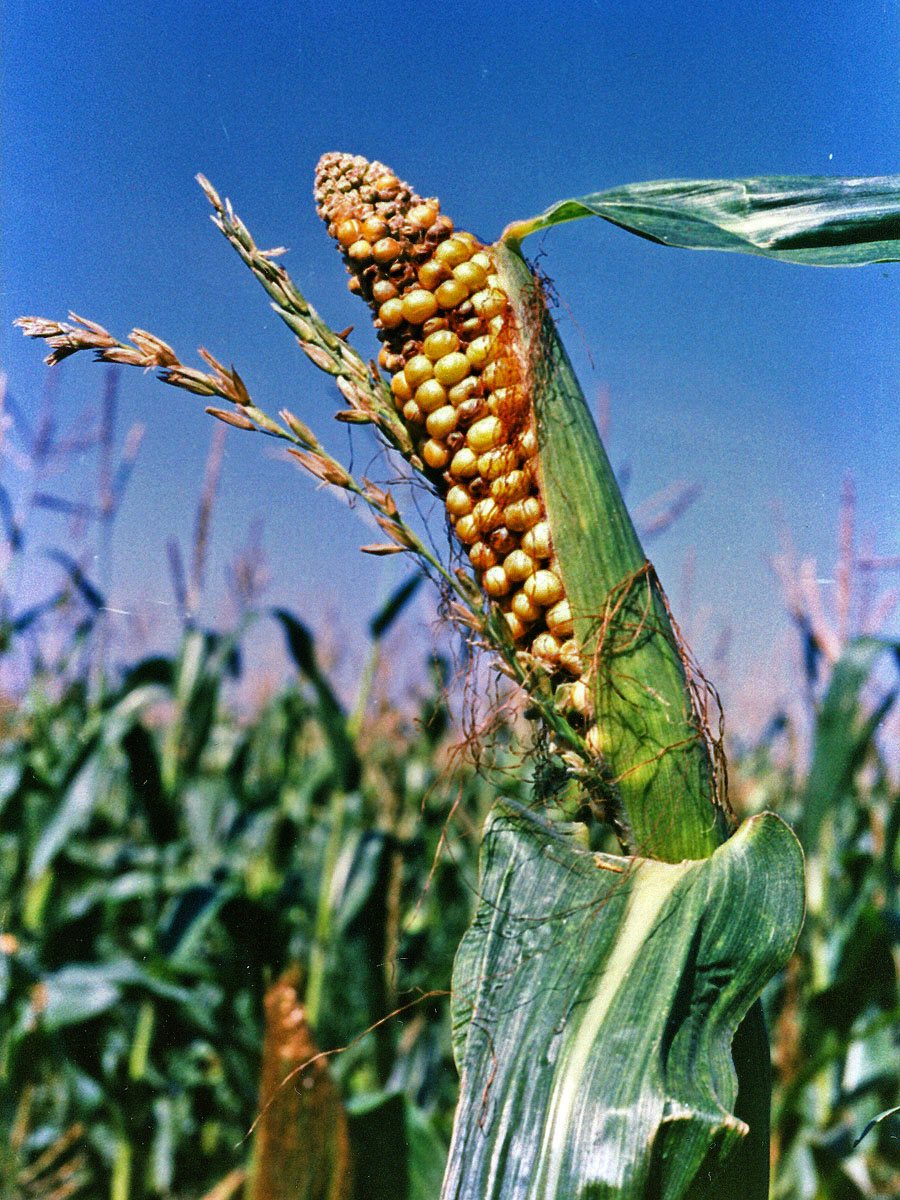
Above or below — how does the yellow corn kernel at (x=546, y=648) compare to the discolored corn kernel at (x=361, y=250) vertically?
below

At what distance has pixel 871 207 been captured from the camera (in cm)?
73

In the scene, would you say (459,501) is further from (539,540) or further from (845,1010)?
(845,1010)

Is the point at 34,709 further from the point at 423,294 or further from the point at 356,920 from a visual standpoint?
the point at 423,294

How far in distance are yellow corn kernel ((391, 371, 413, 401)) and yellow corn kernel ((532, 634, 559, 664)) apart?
229 mm

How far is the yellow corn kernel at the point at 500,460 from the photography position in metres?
0.70

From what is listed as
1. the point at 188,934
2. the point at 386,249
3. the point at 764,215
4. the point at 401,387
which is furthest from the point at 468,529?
the point at 188,934

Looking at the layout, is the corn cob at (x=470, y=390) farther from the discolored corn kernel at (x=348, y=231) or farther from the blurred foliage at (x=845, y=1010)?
the blurred foliage at (x=845, y=1010)

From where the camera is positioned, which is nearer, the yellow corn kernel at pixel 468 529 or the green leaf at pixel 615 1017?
the green leaf at pixel 615 1017

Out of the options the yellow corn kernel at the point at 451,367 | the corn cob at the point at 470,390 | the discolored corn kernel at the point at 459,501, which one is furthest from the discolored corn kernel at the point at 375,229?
the discolored corn kernel at the point at 459,501

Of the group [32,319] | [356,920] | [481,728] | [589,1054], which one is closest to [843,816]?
[356,920]

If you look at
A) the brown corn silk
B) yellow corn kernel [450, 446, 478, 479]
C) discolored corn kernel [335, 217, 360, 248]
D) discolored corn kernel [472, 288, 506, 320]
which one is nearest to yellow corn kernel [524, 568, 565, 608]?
the brown corn silk

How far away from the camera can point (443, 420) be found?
2.31ft

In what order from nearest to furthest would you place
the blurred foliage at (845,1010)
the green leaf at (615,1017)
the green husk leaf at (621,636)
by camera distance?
the green leaf at (615,1017), the green husk leaf at (621,636), the blurred foliage at (845,1010)

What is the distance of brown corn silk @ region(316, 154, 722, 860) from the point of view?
2.17 ft
